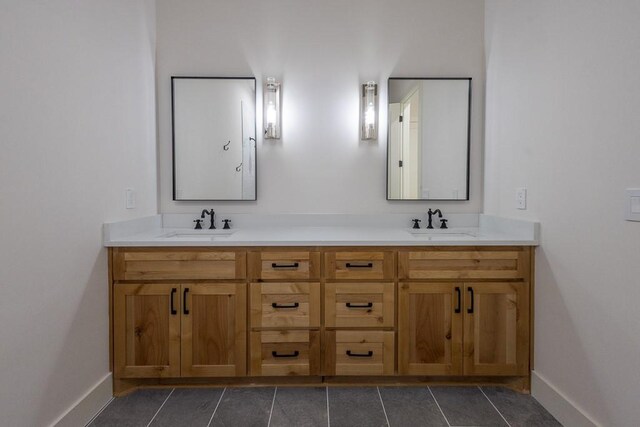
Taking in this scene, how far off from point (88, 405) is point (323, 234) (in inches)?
57.7

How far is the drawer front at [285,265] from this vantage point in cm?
192

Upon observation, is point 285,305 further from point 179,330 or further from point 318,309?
point 179,330

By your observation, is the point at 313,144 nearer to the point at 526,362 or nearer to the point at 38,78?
the point at 38,78

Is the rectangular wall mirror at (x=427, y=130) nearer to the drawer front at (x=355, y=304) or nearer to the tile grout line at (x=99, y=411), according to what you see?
the drawer front at (x=355, y=304)

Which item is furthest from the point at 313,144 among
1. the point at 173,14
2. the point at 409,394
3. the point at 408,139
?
the point at 409,394

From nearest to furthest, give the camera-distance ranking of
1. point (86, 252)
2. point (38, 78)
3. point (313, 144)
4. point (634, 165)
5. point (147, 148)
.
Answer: point (634, 165) < point (38, 78) < point (86, 252) < point (147, 148) < point (313, 144)

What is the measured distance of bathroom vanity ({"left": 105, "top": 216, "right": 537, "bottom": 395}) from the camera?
1.90 metres

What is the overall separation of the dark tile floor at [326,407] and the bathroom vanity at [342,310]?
103 mm

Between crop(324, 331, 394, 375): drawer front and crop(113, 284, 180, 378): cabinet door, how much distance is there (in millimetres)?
845

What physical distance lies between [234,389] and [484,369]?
4.55 feet

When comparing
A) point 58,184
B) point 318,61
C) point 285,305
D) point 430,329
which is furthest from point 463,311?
point 58,184

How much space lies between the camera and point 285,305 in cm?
193

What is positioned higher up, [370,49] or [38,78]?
[370,49]

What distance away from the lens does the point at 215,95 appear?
7.96 feet
